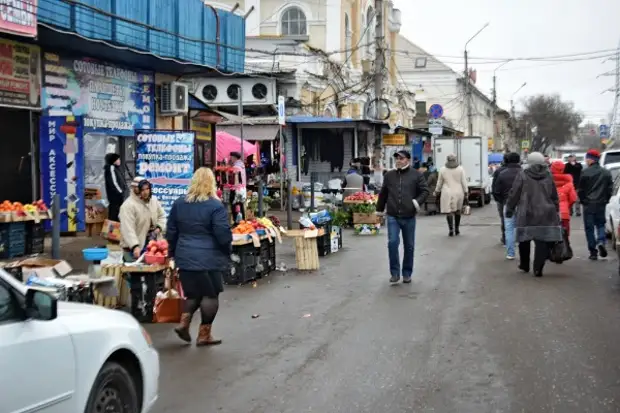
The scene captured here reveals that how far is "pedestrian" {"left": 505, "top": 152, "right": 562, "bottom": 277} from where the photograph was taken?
472 inches

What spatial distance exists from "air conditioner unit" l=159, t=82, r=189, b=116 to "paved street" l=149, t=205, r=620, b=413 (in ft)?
23.9

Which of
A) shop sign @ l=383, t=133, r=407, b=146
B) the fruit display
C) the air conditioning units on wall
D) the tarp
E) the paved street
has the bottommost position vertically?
the paved street

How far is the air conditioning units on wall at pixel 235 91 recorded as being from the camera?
2953 centimetres

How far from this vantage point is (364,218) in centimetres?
2016

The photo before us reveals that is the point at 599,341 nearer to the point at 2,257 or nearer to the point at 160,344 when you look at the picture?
the point at 160,344

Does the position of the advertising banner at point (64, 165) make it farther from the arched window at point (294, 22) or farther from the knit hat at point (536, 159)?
the arched window at point (294, 22)

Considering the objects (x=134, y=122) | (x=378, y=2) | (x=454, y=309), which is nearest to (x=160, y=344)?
(x=454, y=309)

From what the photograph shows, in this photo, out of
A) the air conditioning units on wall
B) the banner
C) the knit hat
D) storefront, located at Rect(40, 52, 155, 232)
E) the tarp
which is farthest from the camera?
the air conditioning units on wall

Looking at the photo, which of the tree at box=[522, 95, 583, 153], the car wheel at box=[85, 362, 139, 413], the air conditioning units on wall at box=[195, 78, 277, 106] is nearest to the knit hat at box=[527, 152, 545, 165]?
the car wheel at box=[85, 362, 139, 413]

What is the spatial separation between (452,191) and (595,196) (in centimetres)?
510

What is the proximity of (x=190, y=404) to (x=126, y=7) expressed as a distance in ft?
35.7

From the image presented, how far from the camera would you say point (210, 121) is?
22.0 metres

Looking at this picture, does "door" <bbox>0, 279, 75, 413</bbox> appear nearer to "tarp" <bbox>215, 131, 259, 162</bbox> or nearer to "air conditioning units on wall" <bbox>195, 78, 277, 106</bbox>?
"tarp" <bbox>215, 131, 259, 162</bbox>

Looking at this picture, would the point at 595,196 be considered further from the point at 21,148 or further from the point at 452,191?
the point at 21,148
